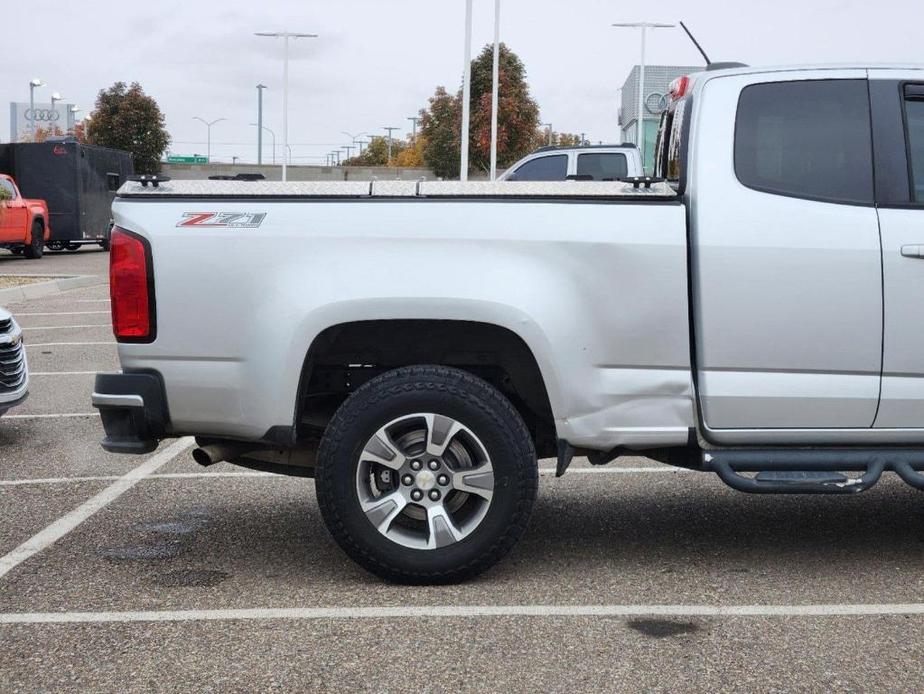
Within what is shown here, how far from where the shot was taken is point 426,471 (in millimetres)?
4848

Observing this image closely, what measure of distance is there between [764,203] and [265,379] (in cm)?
199

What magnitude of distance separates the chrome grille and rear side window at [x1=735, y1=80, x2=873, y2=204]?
4947 mm

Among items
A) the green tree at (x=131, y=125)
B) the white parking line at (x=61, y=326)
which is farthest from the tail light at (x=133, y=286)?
the green tree at (x=131, y=125)

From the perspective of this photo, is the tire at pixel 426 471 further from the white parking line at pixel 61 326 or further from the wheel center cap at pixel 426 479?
the white parking line at pixel 61 326

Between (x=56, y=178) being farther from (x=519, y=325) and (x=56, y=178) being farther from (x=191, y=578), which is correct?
(x=519, y=325)

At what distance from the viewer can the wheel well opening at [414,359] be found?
5.03 m

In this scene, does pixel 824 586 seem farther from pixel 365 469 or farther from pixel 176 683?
pixel 176 683

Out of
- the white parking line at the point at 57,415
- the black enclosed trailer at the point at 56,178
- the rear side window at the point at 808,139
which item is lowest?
the white parking line at the point at 57,415

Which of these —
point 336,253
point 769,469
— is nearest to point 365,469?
point 336,253

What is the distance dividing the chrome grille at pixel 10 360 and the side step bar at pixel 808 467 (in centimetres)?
481

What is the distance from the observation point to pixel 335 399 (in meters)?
5.42

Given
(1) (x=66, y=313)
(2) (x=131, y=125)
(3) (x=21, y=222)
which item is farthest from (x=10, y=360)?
(2) (x=131, y=125)

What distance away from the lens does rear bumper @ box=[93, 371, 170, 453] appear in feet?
16.1

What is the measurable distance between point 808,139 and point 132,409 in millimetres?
2804
